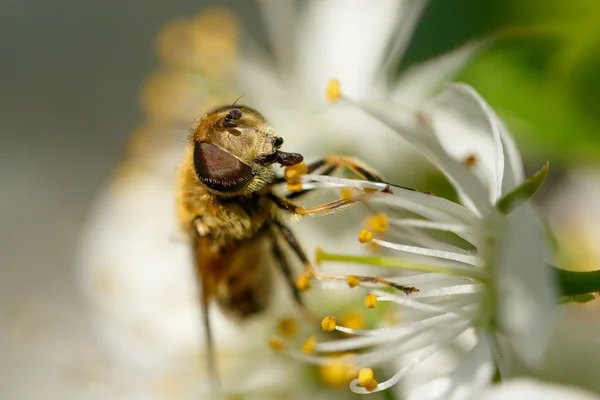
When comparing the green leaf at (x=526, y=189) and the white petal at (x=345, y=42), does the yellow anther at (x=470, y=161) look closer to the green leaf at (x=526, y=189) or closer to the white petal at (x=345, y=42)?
the green leaf at (x=526, y=189)

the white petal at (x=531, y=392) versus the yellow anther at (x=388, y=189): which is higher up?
the yellow anther at (x=388, y=189)

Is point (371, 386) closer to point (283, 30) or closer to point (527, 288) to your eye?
point (527, 288)

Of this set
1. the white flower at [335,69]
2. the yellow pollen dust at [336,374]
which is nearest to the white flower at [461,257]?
the yellow pollen dust at [336,374]

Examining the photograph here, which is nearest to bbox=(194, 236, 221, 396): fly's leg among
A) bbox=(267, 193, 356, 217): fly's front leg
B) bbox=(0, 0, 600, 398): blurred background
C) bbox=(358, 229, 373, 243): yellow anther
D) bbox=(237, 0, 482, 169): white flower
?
bbox=(267, 193, 356, 217): fly's front leg

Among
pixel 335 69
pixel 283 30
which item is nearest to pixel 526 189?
pixel 335 69

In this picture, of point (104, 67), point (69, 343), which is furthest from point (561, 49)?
point (104, 67)

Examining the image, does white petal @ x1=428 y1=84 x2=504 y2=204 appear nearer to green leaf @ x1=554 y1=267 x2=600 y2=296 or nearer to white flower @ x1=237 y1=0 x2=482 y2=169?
green leaf @ x1=554 y1=267 x2=600 y2=296
